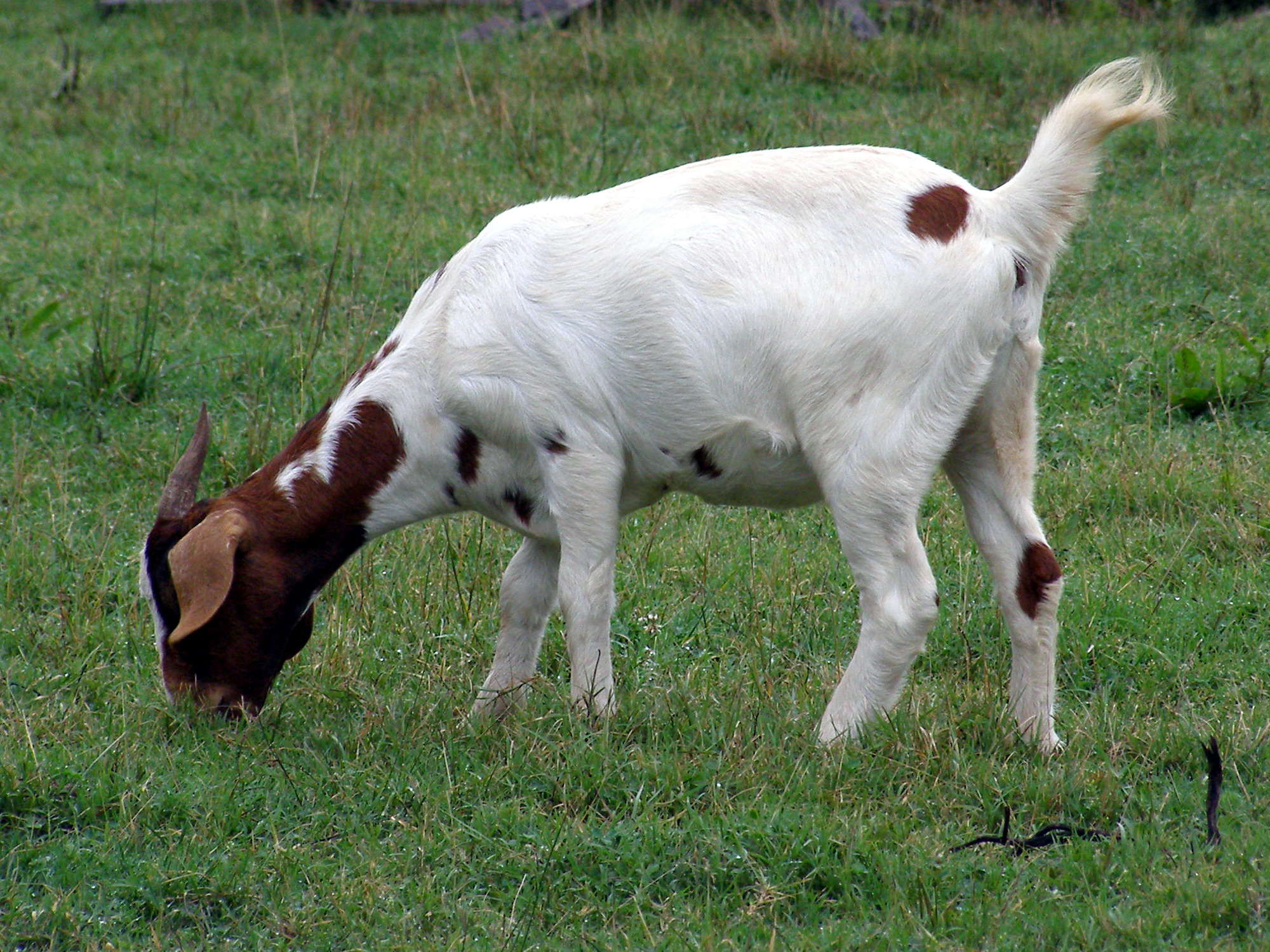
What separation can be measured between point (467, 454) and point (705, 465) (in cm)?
67

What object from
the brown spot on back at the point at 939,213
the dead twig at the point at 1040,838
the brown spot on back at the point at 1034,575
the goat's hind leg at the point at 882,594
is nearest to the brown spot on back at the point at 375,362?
the goat's hind leg at the point at 882,594

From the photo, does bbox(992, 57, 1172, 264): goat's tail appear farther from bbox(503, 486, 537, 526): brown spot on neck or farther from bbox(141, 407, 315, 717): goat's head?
bbox(141, 407, 315, 717): goat's head

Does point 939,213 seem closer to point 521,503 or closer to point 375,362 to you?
point 521,503

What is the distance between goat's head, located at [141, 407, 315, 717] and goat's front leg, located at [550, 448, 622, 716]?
0.80 m

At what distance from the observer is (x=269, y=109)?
9.66m

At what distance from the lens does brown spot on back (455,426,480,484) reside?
4.07m

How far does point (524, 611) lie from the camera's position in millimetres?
4398

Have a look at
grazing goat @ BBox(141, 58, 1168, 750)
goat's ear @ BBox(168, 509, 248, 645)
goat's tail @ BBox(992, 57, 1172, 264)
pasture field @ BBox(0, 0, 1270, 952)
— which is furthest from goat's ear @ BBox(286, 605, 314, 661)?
goat's tail @ BBox(992, 57, 1172, 264)

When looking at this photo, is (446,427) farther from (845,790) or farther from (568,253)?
(845,790)

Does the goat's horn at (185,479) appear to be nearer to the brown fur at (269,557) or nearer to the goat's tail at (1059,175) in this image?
the brown fur at (269,557)

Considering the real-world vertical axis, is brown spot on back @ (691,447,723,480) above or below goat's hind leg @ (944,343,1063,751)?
above

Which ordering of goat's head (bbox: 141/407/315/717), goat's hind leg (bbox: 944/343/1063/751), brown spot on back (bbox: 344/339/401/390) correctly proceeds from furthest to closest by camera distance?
brown spot on back (bbox: 344/339/401/390), goat's head (bbox: 141/407/315/717), goat's hind leg (bbox: 944/343/1063/751)

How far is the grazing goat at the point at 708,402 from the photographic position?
375 cm

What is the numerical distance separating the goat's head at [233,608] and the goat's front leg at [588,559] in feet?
2.61
